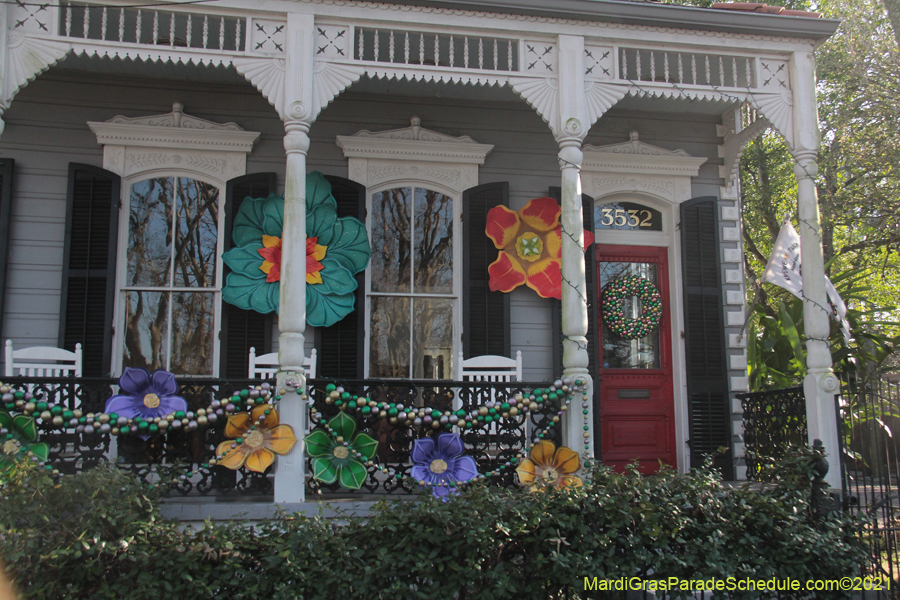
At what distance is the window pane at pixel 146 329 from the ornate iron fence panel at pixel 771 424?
219 inches

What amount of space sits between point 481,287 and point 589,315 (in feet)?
3.74

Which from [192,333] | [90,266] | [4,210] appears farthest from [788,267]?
[4,210]

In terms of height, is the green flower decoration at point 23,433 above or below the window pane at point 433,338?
below

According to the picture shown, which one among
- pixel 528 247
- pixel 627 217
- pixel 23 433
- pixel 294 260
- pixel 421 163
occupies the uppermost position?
pixel 421 163

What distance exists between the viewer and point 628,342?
7547 mm

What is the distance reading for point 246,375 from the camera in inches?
267

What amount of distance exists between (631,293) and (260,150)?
13.3ft

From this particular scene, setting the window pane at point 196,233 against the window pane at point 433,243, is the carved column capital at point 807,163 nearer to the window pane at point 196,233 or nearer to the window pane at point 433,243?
the window pane at point 433,243

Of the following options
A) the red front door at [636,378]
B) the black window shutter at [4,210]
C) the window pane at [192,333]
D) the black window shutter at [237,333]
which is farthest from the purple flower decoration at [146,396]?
the red front door at [636,378]

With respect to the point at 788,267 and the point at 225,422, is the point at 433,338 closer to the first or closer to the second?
the point at 225,422

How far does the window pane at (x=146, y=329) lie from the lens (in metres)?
6.75

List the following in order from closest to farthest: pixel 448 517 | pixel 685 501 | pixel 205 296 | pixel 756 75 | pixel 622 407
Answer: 1. pixel 448 517
2. pixel 685 501
3. pixel 756 75
4. pixel 205 296
5. pixel 622 407

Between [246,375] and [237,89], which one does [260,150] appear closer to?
[237,89]

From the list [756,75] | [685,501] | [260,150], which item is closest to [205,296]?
[260,150]
